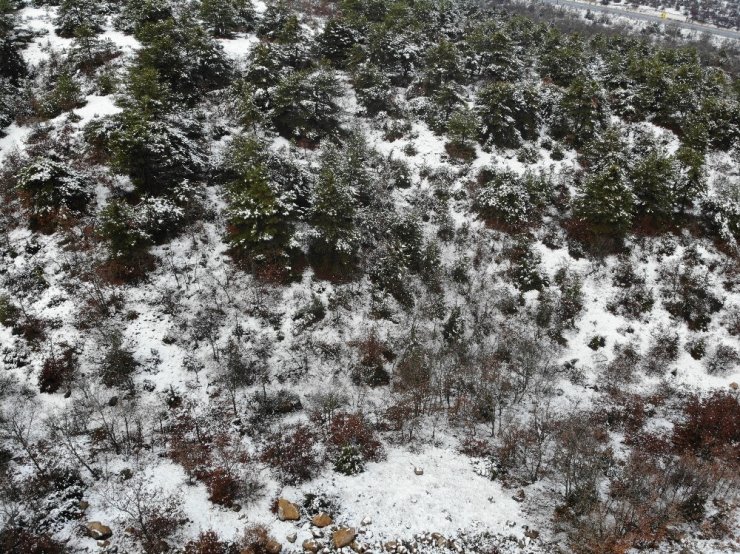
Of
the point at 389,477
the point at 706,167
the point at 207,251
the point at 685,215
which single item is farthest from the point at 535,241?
the point at 207,251

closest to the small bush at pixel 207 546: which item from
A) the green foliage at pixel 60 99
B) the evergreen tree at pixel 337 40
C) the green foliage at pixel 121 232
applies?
the green foliage at pixel 121 232

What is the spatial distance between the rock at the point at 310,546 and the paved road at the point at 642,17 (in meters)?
137

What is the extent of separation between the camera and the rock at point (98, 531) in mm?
15273

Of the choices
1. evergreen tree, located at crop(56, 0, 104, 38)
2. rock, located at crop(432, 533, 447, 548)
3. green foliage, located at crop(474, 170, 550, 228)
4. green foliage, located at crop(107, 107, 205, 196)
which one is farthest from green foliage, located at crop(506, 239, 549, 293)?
evergreen tree, located at crop(56, 0, 104, 38)

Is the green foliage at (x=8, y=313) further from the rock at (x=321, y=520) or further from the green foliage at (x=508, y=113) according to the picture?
the green foliage at (x=508, y=113)

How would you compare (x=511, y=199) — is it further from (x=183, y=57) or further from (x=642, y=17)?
(x=642, y=17)

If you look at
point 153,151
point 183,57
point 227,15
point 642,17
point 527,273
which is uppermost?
point 642,17

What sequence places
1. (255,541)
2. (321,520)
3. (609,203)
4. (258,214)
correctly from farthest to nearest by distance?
1. (609,203)
2. (258,214)
3. (321,520)
4. (255,541)

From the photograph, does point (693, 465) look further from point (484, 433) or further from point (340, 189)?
point (340, 189)

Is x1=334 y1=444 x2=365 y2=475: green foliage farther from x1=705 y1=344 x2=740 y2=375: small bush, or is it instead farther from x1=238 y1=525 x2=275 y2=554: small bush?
x1=705 y1=344 x2=740 y2=375: small bush

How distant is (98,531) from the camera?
1529 centimetres

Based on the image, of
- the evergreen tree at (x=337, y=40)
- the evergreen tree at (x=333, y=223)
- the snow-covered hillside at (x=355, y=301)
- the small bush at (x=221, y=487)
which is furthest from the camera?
the evergreen tree at (x=337, y=40)

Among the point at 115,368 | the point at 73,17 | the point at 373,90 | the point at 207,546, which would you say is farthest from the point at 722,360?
the point at 73,17

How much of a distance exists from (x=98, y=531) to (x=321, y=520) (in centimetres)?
813
